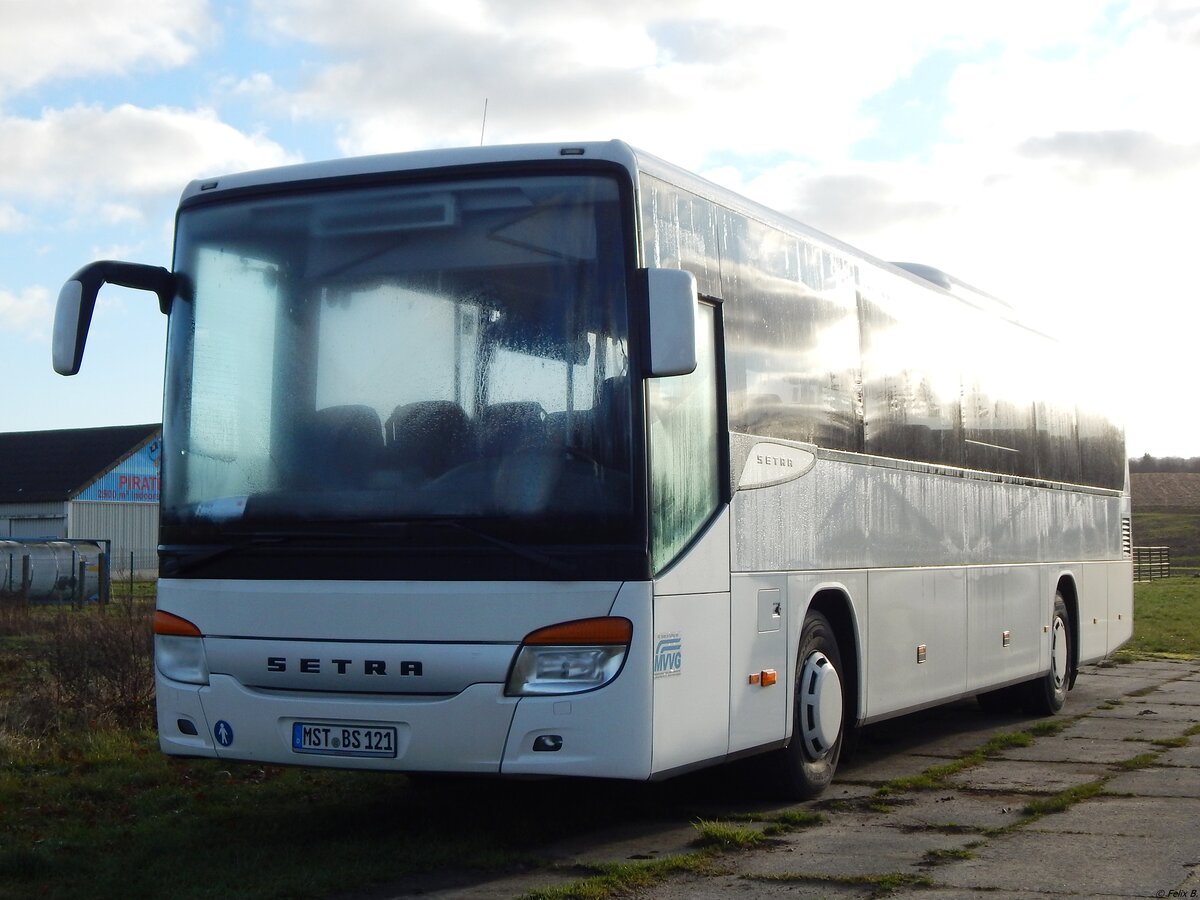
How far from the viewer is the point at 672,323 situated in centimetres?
700

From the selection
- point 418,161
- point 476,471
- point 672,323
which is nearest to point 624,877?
point 476,471

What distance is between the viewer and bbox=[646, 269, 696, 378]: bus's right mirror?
6.96 metres

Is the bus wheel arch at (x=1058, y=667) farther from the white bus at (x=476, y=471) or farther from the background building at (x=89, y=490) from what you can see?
the background building at (x=89, y=490)

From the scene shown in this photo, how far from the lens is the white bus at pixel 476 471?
708 centimetres

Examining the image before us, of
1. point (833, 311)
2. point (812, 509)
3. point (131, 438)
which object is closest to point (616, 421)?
point (812, 509)

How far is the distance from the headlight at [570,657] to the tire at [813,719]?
84.6 inches

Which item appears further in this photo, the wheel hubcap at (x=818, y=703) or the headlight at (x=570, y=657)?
the wheel hubcap at (x=818, y=703)

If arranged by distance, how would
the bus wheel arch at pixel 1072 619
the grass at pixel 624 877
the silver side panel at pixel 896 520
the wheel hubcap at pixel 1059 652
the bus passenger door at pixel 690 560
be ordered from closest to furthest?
1. the grass at pixel 624 877
2. the bus passenger door at pixel 690 560
3. the silver side panel at pixel 896 520
4. the wheel hubcap at pixel 1059 652
5. the bus wheel arch at pixel 1072 619

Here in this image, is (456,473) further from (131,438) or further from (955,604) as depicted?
(131,438)

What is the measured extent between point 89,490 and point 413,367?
62.8 meters

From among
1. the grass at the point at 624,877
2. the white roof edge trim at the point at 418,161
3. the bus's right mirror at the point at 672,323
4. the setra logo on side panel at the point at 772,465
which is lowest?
the grass at the point at 624,877

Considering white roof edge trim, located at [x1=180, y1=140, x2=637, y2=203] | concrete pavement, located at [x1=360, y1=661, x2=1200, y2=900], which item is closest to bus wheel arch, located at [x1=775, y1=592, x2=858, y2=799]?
concrete pavement, located at [x1=360, y1=661, x2=1200, y2=900]

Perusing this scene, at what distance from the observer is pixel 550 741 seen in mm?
7047

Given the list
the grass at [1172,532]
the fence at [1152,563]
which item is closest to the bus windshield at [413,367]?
the fence at [1152,563]
